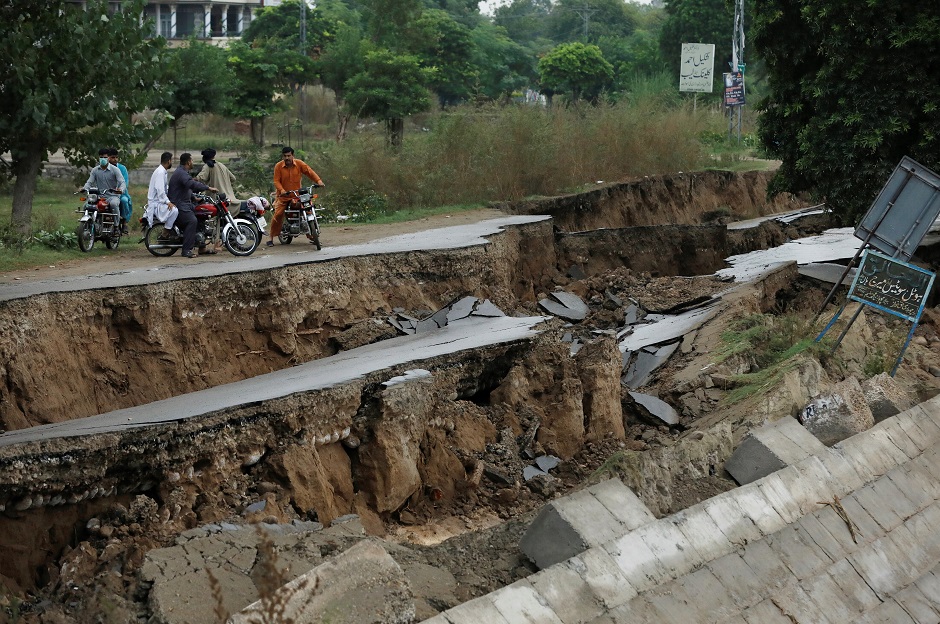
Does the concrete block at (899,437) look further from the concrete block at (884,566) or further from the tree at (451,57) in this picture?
the tree at (451,57)

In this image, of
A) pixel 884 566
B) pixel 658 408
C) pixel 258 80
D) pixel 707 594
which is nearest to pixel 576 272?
pixel 658 408

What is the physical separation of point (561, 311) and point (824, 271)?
443cm

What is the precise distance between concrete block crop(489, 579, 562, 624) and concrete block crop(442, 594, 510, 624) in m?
0.04

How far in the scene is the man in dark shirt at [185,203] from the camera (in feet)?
43.2

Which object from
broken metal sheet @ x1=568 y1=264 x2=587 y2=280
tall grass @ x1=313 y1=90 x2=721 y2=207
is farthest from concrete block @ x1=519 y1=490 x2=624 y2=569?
tall grass @ x1=313 y1=90 x2=721 y2=207

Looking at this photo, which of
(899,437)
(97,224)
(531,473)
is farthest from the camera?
(97,224)

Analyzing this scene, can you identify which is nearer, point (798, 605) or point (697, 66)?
point (798, 605)

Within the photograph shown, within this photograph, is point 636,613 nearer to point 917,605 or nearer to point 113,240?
point 917,605

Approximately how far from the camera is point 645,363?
1223cm

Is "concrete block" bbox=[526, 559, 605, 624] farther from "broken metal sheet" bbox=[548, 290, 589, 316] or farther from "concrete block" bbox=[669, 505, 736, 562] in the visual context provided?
"broken metal sheet" bbox=[548, 290, 589, 316]

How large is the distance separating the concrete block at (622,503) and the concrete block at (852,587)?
1.59 meters

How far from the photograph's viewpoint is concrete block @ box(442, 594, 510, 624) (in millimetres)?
5098

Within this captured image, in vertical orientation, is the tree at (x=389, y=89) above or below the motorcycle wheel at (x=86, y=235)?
above

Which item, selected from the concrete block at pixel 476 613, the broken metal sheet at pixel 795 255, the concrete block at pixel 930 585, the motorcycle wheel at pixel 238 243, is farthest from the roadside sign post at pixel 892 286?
the motorcycle wheel at pixel 238 243
